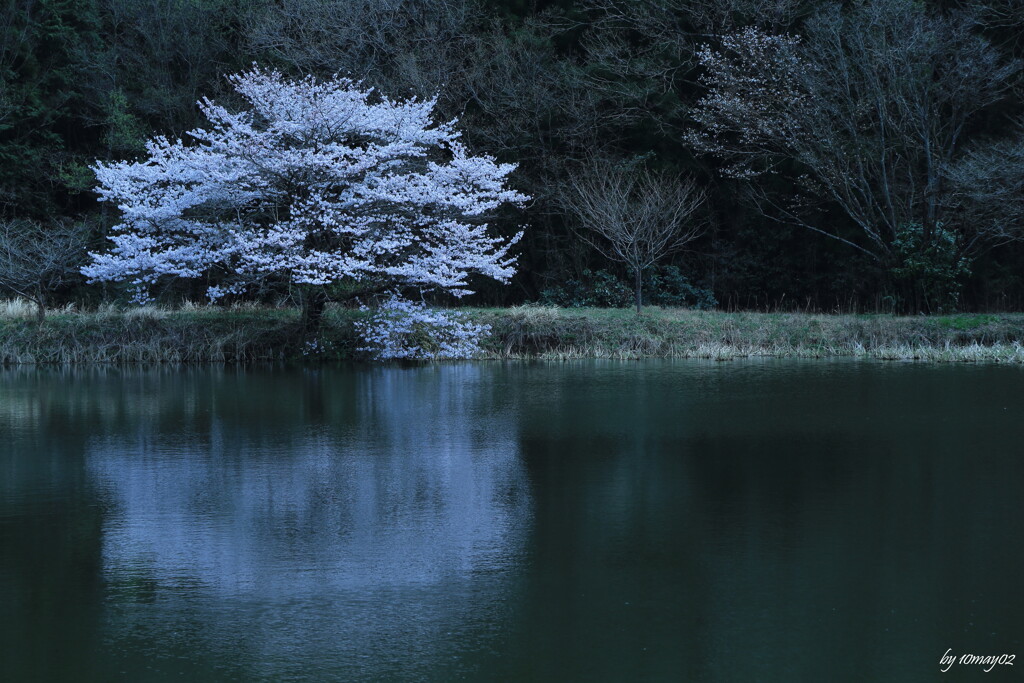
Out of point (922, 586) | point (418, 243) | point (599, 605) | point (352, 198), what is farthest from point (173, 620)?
point (418, 243)

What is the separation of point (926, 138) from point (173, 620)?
2686 centimetres

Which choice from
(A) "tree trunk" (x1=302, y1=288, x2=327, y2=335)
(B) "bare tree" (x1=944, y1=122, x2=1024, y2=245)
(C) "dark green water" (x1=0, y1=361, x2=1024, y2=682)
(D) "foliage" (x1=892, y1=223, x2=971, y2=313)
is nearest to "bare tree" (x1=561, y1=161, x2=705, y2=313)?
(D) "foliage" (x1=892, y1=223, x2=971, y2=313)

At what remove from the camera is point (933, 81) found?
30.8 m

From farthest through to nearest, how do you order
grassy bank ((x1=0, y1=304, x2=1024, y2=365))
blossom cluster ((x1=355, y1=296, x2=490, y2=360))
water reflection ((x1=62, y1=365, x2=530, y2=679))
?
grassy bank ((x1=0, y1=304, x2=1024, y2=365))
blossom cluster ((x1=355, y1=296, x2=490, y2=360))
water reflection ((x1=62, y1=365, x2=530, y2=679))

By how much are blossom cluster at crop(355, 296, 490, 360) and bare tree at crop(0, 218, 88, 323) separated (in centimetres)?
797

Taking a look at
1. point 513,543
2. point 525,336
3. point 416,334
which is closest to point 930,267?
point 525,336

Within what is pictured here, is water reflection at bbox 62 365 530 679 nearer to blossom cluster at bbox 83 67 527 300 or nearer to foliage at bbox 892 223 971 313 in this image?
blossom cluster at bbox 83 67 527 300

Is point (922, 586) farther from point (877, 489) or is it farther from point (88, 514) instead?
point (88, 514)

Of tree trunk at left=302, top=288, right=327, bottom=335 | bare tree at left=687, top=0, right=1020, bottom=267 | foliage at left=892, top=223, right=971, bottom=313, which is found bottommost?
A: tree trunk at left=302, top=288, right=327, bottom=335

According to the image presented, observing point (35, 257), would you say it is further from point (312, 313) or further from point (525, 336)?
point (525, 336)

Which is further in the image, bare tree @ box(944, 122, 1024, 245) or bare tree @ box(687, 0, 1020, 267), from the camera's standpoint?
bare tree @ box(687, 0, 1020, 267)

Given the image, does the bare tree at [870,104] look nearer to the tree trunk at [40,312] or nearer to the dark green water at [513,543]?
the dark green water at [513,543]

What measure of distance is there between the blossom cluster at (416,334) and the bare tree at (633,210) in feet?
17.4

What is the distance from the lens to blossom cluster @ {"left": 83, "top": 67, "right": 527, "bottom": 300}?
941 inches
